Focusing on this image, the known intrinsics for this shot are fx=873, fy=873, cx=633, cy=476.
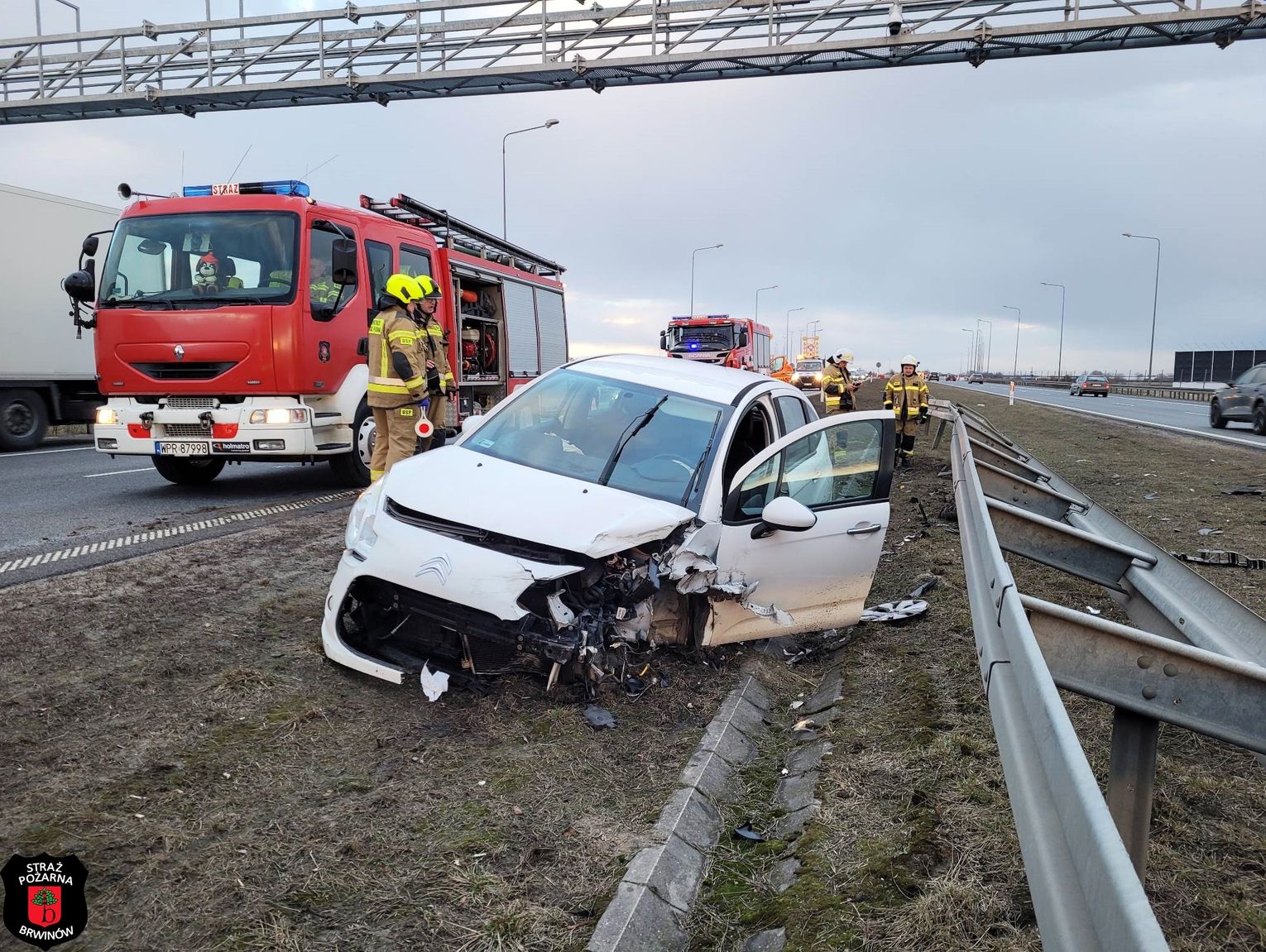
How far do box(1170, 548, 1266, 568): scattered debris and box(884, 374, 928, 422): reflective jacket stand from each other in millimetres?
6938

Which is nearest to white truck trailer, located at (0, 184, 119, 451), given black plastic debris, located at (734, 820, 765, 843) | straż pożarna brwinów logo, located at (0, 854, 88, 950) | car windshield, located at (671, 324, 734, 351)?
straż pożarna brwinów logo, located at (0, 854, 88, 950)

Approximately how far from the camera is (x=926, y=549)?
7617mm

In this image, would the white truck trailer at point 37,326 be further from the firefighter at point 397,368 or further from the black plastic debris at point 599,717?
the black plastic debris at point 599,717

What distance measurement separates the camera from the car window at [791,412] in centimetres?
598

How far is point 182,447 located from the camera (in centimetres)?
869

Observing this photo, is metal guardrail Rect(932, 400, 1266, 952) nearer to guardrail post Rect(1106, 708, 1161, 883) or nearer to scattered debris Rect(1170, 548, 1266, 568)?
guardrail post Rect(1106, 708, 1161, 883)

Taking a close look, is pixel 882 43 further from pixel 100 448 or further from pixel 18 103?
pixel 18 103

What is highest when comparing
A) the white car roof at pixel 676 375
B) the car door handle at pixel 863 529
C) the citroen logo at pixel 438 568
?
the white car roof at pixel 676 375

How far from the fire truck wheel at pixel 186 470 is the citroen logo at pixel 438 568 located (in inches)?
280

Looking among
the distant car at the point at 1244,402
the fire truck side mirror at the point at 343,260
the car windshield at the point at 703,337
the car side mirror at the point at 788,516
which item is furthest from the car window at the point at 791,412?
the car windshield at the point at 703,337

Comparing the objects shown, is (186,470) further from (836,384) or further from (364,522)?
(836,384)

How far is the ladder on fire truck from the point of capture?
10.7 meters

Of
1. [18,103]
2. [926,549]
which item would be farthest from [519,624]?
[18,103]

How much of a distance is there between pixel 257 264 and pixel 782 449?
6.26 meters
